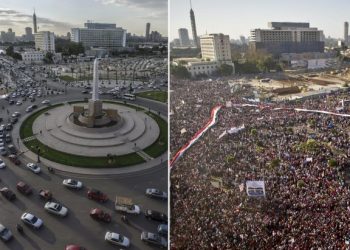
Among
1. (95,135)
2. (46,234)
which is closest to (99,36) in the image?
(95,135)

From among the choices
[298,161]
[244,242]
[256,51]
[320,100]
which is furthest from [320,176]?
[256,51]

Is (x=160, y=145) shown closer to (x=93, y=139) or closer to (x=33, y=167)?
(x=93, y=139)

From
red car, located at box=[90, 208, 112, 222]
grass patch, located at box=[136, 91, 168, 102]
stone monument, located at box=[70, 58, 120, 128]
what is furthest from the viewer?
grass patch, located at box=[136, 91, 168, 102]

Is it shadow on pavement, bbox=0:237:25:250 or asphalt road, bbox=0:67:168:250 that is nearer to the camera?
shadow on pavement, bbox=0:237:25:250

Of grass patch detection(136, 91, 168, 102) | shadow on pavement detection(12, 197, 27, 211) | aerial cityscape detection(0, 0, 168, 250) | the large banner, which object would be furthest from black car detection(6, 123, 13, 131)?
the large banner

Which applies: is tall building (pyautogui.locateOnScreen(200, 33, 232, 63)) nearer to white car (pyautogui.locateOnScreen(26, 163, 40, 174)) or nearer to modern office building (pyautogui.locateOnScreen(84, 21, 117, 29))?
white car (pyautogui.locateOnScreen(26, 163, 40, 174))

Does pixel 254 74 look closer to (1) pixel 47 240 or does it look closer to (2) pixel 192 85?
(2) pixel 192 85
